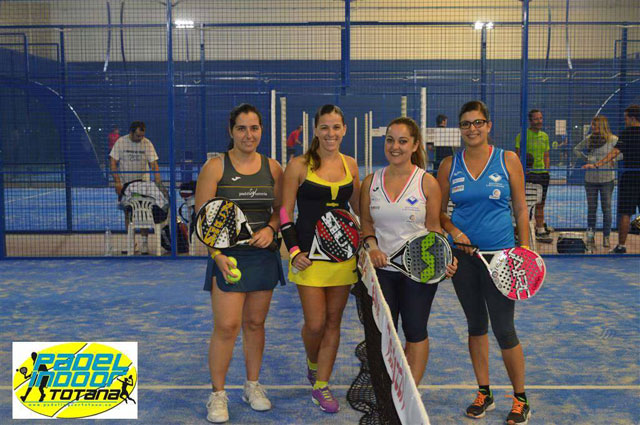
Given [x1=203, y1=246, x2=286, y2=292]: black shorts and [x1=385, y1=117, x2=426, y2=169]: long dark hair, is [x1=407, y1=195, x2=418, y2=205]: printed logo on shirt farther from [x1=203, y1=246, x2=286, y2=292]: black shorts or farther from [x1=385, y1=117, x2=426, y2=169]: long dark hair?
[x1=203, y1=246, x2=286, y2=292]: black shorts

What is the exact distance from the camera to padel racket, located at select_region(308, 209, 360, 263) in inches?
148

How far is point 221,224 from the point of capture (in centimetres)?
367

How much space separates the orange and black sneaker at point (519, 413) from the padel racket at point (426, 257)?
2.89ft

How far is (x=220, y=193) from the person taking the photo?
379 centimetres

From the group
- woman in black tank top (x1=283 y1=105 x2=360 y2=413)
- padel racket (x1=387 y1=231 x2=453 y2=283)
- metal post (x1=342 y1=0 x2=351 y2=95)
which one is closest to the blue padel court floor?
woman in black tank top (x1=283 y1=105 x2=360 y2=413)

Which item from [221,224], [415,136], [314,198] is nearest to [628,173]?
[415,136]

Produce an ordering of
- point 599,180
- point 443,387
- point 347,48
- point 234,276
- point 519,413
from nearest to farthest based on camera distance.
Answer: point 234,276 < point 519,413 < point 443,387 < point 347,48 < point 599,180

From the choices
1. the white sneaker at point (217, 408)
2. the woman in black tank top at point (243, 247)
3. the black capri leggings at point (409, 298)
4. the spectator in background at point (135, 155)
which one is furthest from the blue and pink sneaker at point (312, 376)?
the spectator in background at point (135, 155)

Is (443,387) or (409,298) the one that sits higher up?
(409,298)

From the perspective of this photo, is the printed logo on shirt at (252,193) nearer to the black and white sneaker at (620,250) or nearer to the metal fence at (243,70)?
the black and white sneaker at (620,250)

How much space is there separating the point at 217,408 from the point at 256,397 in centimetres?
28

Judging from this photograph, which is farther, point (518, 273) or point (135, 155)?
point (135, 155)

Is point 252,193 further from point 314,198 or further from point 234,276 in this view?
point 234,276

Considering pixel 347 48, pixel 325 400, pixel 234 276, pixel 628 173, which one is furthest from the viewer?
pixel 628 173
